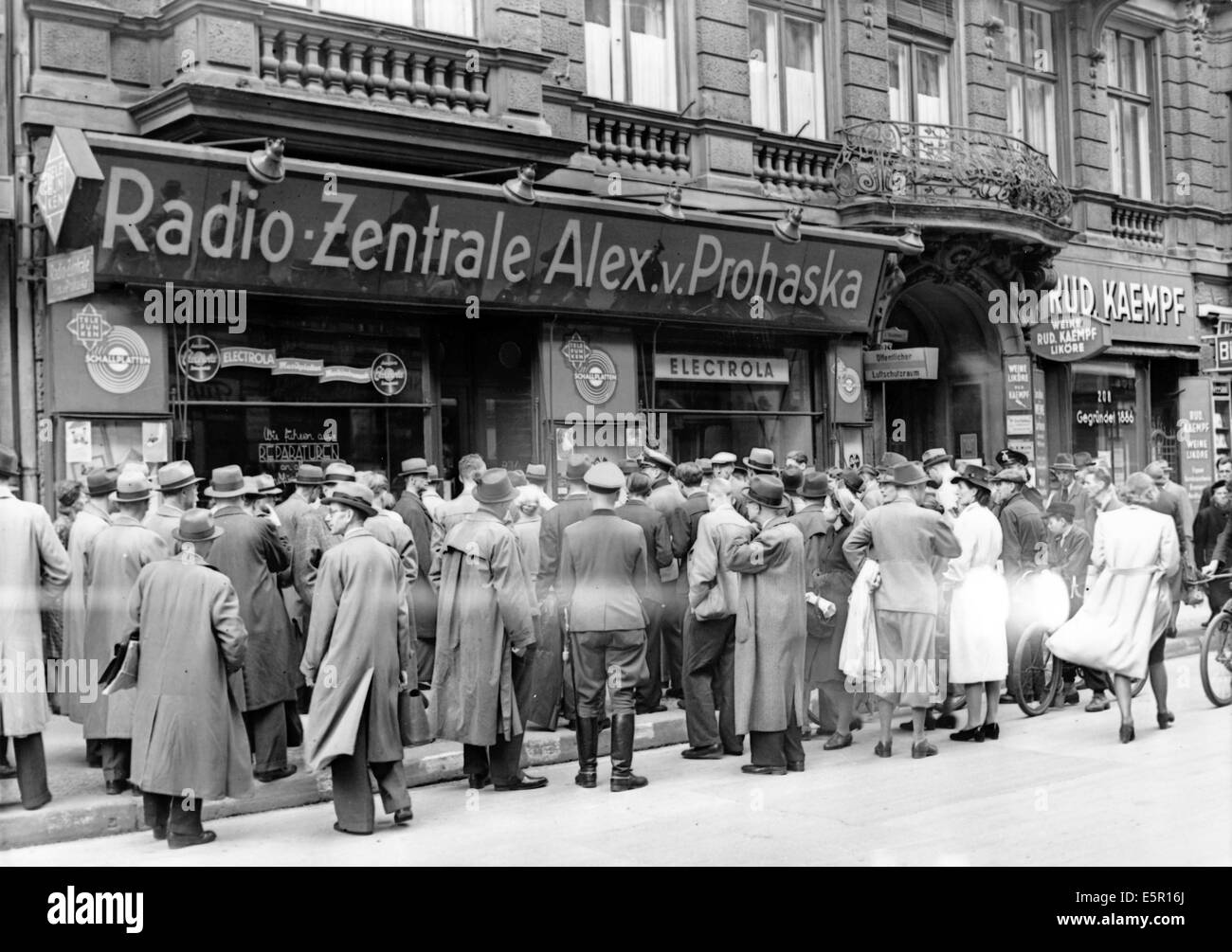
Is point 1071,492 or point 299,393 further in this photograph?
point 1071,492

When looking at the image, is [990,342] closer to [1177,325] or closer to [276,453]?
[1177,325]

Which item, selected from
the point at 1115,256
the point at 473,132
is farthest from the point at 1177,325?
the point at 473,132

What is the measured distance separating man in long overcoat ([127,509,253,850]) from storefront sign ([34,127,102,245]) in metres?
4.61

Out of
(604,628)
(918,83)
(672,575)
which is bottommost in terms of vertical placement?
(604,628)

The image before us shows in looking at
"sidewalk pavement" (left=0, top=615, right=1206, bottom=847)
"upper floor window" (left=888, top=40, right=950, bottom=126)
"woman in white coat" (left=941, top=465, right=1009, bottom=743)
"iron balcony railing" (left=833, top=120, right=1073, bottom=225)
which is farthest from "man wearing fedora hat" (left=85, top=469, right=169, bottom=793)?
"upper floor window" (left=888, top=40, right=950, bottom=126)

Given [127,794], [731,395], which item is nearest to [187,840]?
[127,794]

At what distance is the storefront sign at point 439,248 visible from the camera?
35.9 feet

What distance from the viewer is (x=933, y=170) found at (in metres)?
17.2

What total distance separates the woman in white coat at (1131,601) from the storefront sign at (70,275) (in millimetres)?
8008

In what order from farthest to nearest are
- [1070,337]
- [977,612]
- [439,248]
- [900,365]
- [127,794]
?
[1070,337] < [900,365] < [439,248] < [977,612] < [127,794]

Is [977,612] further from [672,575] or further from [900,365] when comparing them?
[900,365]

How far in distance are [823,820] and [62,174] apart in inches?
298

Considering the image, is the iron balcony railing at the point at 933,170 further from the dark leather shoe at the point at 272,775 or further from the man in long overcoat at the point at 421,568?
the dark leather shoe at the point at 272,775

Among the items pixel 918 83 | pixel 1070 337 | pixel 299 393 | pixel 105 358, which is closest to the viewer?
pixel 105 358
